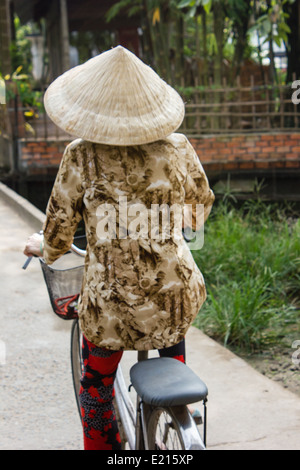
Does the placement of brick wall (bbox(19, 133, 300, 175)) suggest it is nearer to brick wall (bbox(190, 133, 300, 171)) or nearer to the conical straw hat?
brick wall (bbox(190, 133, 300, 171))

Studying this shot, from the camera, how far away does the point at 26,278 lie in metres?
5.47

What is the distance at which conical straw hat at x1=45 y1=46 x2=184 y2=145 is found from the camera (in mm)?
1912

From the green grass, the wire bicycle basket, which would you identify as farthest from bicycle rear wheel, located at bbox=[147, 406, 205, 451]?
the green grass

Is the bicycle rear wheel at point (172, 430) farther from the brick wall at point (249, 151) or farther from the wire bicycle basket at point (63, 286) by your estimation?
the brick wall at point (249, 151)

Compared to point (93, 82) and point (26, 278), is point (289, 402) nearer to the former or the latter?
point (93, 82)

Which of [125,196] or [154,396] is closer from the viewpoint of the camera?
[154,396]

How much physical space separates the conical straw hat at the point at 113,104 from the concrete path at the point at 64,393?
1574 mm

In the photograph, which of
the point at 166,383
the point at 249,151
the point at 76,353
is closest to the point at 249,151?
the point at 249,151

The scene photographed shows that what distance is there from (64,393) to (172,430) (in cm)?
149

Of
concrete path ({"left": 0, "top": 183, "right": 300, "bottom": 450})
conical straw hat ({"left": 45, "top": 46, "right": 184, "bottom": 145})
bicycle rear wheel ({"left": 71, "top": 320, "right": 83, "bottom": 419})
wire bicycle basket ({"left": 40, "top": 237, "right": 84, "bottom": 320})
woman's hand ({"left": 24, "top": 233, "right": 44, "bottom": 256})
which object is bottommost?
concrete path ({"left": 0, "top": 183, "right": 300, "bottom": 450})

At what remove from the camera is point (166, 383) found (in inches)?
69.5

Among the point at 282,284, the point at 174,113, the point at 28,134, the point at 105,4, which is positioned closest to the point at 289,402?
the point at 174,113

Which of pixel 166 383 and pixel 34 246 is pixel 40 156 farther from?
pixel 166 383
